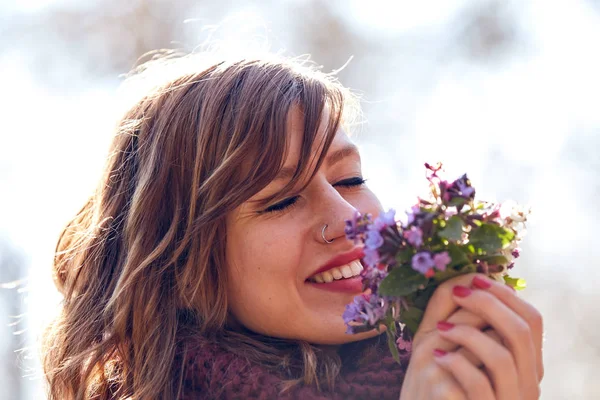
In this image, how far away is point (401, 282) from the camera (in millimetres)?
1818

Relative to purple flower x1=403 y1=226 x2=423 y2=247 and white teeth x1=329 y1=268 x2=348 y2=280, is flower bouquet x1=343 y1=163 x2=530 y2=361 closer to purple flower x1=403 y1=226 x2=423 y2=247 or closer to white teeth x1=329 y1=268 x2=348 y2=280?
purple flower x1=403 y1=226 x2=423 y2=247

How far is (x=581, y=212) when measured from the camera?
10477mm

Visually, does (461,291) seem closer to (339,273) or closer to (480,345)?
(480,345)

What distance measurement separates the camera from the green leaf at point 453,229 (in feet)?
5.76

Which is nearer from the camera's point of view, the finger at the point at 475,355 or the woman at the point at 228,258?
the finger at the point at 475,355

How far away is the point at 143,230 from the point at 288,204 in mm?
525

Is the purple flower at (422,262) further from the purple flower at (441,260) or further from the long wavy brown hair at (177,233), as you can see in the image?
the long wavy brown hair at (177,233)

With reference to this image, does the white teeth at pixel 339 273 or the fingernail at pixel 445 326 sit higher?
the white teeth at pixel 339 273

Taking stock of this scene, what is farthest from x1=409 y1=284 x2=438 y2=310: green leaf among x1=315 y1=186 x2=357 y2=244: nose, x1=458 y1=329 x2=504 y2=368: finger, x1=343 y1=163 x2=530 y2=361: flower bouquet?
x1=315 y1=186 x2=357 y2=244: nose

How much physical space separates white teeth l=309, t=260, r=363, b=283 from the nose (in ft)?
0.32

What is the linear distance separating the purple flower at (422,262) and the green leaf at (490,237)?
0.13 metres

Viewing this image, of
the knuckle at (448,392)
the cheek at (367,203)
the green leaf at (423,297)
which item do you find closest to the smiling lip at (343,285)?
the cheek at (367,203)

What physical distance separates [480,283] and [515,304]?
4.1 inches

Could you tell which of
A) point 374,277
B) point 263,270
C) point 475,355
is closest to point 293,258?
point 263,270
